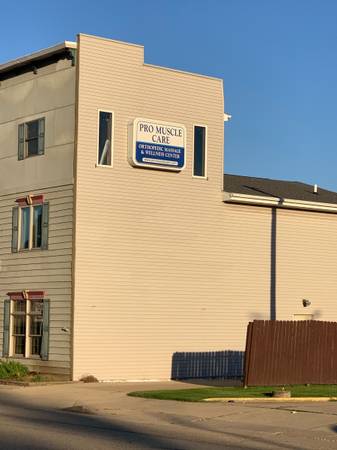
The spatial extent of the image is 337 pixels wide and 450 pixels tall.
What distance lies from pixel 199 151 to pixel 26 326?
8145 millimetres

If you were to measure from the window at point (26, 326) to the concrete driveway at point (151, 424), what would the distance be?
15.2 ft

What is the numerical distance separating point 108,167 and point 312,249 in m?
9.02

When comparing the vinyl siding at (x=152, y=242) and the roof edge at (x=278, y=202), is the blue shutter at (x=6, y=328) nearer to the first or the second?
the vinyl siding at (x=152, y=242)

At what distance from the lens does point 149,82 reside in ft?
92.5

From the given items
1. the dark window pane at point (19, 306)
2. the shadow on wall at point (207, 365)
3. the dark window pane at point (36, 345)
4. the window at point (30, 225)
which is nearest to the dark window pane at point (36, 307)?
the dark window pane at point (19, 306)

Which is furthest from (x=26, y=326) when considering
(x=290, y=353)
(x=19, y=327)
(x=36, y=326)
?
(x=290, y=353)

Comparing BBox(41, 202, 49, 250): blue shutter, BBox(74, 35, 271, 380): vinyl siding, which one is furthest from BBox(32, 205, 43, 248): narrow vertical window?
BBox(74, 35, 271, 380): vinyl siding

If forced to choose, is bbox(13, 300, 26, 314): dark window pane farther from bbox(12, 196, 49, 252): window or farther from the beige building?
Answer: bbox(12, 196, 49, 252): window

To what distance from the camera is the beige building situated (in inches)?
1058

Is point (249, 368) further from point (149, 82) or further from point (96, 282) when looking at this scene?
point (149, 82)

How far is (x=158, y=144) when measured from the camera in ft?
92.0

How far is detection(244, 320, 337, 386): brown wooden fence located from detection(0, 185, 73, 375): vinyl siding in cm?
584

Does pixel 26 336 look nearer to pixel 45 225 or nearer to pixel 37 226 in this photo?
pixel 37 226

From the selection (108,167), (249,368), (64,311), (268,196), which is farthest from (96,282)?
(268,196)
